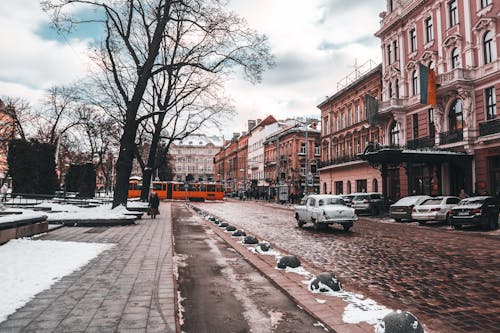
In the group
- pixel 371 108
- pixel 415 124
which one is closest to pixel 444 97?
pixel 415 124

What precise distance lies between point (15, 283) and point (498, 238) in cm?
1574

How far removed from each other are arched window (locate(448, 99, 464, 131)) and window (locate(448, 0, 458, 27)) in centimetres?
584

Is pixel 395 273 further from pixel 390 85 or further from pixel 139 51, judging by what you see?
pixel 390 85

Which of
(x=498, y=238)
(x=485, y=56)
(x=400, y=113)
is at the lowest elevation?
(x=498, y=238)

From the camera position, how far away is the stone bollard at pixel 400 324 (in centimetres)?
397

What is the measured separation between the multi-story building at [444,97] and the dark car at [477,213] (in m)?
7.71

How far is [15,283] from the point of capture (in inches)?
242

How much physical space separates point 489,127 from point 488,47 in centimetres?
540

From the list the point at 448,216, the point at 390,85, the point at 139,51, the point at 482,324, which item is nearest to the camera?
the point at 482,324

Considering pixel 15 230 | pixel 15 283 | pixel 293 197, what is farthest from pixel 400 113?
pixel 15 283

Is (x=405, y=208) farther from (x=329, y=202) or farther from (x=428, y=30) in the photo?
(x=428, y=30)

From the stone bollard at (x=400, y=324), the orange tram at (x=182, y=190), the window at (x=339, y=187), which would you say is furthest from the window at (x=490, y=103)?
the orange tram at (x=182, y=190)

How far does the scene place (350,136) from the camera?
44.5 meters

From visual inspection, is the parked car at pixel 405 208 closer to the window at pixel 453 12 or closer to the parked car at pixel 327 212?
the parked car at pixel 327 212
